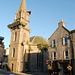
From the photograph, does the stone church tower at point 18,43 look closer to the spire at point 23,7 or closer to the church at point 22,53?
the church at point 22,53

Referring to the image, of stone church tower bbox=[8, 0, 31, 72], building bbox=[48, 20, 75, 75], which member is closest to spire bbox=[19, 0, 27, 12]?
stone church tower bbox=[8, 0, 31, 72]

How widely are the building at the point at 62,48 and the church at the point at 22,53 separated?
1201cm

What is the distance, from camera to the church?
105 feet

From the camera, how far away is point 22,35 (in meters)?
34.3

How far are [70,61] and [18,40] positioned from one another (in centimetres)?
1966

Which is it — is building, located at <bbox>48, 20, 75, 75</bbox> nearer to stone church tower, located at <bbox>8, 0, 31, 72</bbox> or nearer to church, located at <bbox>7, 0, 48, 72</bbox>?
church, located at <bbox>7, 0, 48, 72</bbox>

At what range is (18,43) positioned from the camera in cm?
3291

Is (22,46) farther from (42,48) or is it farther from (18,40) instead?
(42,48)

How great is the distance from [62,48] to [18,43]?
16662 mm

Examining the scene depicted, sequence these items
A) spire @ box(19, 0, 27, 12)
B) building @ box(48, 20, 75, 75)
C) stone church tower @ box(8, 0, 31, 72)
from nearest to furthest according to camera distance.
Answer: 1. building @ box(48, 20, 75, 75)
2. stone church tower @ box(8, 0, 31, 72)
3. spire @ box(19, 0, 27, 12)

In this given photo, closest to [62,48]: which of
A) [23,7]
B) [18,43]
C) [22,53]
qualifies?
[22,53]

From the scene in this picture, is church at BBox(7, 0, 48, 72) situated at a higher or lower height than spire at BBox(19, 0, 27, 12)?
lower

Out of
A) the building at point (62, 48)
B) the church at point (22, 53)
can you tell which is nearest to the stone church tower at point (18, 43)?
the church at point (22, 53)

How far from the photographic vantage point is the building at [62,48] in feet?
63.0
